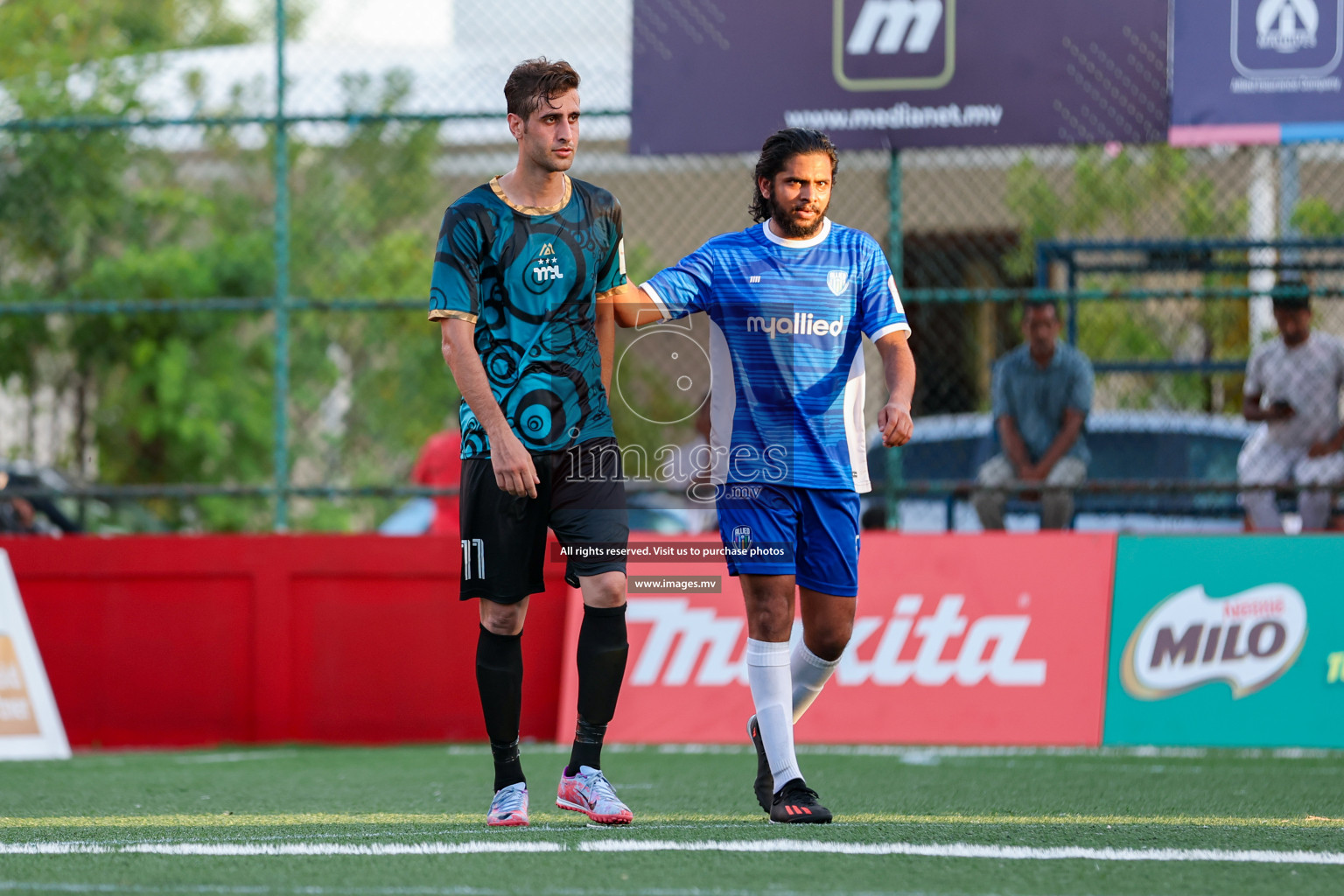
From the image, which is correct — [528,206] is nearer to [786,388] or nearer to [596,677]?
[786,388]

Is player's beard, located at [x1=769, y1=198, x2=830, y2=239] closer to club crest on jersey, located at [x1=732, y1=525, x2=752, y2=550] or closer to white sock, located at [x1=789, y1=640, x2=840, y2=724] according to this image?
club crest on jersey, located at [x1=732, y1=525, x2=752, y2=550]

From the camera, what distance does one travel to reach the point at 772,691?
4.54 meters

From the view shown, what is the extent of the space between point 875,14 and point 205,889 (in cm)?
590

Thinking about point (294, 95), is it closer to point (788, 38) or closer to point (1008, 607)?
point (788, 38)

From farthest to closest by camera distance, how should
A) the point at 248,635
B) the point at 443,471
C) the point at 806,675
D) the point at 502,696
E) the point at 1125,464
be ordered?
the point at 1125,464 → the point at 443,471 → the point at 248,635 → the point at 806,675 → the point at 502,696

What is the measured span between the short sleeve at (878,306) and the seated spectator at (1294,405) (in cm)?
439

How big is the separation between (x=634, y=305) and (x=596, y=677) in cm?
109

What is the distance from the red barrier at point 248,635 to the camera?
811 cm

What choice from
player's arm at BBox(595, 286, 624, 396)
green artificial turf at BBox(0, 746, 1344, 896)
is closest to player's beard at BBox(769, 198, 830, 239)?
player's arm at BBox(595, 286, 624, 396)

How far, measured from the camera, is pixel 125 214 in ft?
43.6

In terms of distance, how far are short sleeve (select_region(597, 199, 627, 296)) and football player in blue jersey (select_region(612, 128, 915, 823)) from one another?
49 mm

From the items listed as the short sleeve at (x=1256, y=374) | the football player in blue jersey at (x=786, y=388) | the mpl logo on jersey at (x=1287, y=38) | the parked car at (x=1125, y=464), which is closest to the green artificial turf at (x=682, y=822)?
the football player in blue jersey at (x=786, y=388)

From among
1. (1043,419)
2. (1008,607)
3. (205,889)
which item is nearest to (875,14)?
(1043,419)

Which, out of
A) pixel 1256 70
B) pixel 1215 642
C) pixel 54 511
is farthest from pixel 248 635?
pixel 1256 70
